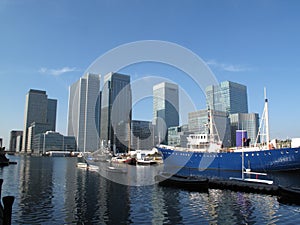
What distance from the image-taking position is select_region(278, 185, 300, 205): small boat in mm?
28450

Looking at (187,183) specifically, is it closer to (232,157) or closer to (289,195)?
(289,195)

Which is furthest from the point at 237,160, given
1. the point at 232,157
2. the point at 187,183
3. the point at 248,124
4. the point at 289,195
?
the point at 248,124

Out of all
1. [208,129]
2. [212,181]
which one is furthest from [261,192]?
[208,129]

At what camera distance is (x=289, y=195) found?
1176 inches

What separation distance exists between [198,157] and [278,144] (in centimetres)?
2101

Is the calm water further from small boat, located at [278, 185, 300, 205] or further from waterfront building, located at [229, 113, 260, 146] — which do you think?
waterfront building, located at [229, 113, 260, 146]

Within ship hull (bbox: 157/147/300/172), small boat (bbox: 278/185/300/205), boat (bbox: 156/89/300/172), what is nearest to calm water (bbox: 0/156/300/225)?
small boat (bbox: 278/185/300/205)

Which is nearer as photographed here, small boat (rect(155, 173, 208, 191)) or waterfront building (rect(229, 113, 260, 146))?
small boat (rect(155, 173, 208, 191))

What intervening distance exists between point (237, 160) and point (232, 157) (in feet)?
4.65

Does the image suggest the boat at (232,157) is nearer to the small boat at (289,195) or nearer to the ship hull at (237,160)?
the ship hull at (237,160)

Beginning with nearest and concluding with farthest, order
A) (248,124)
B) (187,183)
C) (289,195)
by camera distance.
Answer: (289,195) < (187,183) < (248,124)

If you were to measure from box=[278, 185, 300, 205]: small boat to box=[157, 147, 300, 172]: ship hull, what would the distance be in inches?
1042

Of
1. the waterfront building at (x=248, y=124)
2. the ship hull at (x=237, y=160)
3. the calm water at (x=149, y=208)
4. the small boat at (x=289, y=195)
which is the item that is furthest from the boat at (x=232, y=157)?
the waterfront building at (x=248, y=124)

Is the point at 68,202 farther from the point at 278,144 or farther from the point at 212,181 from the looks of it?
the point at 278,144
